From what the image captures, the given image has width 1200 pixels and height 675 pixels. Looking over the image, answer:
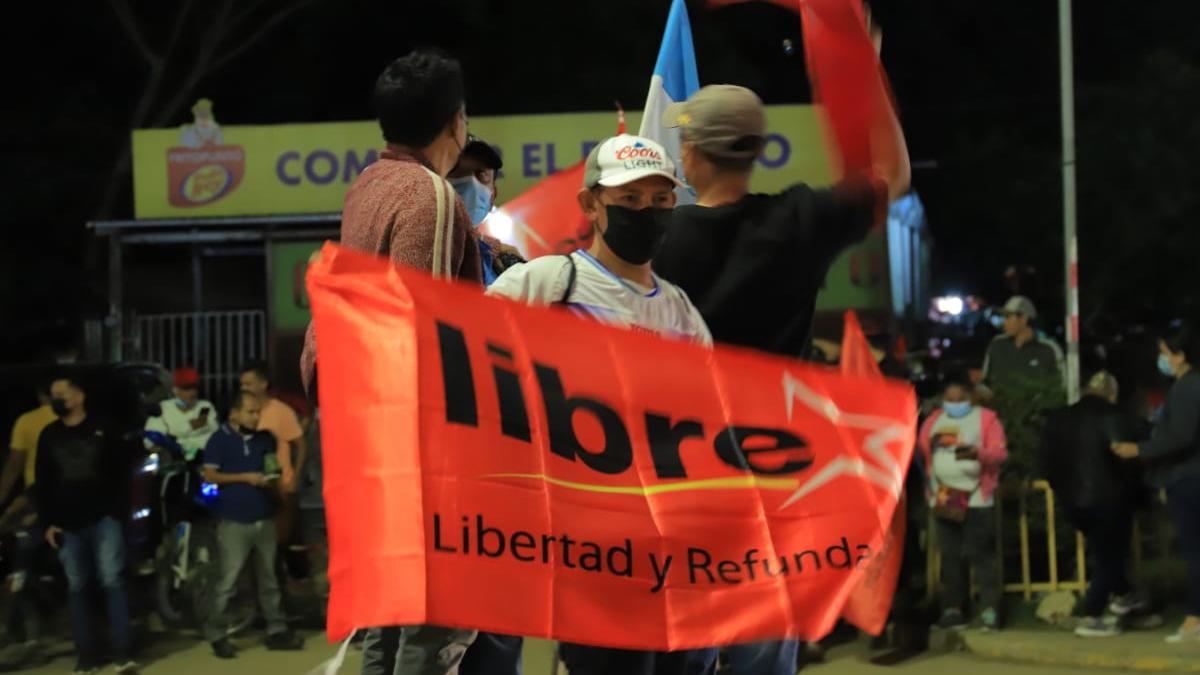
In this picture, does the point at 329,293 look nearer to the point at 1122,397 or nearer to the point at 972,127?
the point at 1122,397

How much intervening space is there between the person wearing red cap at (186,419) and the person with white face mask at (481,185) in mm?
8504

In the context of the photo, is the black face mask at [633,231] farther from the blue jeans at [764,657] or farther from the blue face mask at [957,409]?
the blue face mask at [957,409]

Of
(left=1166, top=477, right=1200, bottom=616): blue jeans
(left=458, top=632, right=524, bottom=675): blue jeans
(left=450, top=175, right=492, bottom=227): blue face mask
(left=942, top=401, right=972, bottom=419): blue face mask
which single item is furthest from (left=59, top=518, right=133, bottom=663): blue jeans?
(left=458, top=632, right=524, bottom=675): blue jeans

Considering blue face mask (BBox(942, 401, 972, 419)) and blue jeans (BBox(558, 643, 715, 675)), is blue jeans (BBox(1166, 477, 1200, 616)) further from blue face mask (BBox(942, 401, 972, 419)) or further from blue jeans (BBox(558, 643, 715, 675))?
blue jeans (BBox(558, 643, 715, 675))

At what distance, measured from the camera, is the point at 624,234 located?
4.74 meters

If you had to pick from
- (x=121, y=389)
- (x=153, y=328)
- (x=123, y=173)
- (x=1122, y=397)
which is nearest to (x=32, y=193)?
(x=123, y=173)

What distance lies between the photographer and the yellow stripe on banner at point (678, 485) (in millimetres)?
4418

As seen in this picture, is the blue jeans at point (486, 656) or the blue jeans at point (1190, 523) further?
the blue jeans at point (1190, 523)

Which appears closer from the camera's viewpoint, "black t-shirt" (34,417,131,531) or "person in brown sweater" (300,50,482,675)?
"person in brown sweater" (300,50,482,675)

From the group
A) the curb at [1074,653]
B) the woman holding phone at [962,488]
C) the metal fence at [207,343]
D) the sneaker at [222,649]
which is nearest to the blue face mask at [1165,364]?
the woman holding phone at [962,488]

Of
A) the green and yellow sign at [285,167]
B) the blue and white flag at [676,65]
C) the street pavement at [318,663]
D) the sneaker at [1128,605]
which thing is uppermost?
the green and yellow sign at [285,167]

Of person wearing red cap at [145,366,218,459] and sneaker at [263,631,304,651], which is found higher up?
person wearing red cap at [145,366,218,459]

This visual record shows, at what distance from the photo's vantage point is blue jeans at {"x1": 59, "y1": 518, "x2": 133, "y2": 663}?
39.6ft

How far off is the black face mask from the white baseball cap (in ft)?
0.26
